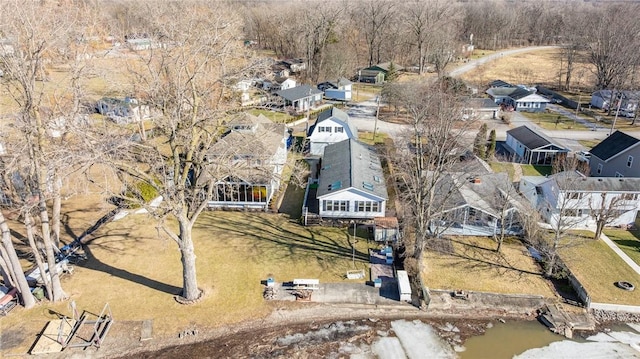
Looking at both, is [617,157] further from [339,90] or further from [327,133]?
[339,90]

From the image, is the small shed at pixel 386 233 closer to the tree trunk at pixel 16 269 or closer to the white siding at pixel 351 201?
the white siding at pixel 351 201

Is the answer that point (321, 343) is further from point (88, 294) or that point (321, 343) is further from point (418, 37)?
point (418, 37)

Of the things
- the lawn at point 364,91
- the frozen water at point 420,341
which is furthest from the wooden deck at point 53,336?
the lawn at point 364,91

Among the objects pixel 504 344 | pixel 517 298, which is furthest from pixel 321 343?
pixel 517 298

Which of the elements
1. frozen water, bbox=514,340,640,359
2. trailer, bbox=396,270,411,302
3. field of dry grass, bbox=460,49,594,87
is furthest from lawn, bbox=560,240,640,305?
field of dry grass, bbox=460,49,594,87

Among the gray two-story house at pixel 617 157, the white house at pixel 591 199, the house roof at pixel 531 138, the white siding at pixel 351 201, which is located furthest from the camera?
the house roof at pixel 531 138

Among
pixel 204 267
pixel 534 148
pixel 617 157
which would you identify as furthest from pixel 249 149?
pixel 617 157
